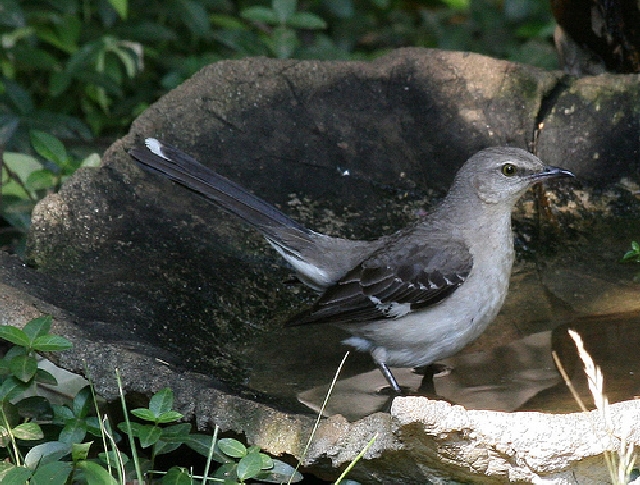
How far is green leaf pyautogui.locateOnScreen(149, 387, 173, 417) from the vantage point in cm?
371

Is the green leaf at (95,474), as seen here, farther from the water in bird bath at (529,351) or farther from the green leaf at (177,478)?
the water in bird bath at (529,351)

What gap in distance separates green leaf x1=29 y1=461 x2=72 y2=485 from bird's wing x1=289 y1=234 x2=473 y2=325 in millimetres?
1567

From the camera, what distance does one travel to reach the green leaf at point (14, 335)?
12.9ft

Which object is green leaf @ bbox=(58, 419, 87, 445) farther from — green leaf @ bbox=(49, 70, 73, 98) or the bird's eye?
green leaf @ bbox=(49, 70, 73, 98)

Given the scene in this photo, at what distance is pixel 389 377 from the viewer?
16.1 ft

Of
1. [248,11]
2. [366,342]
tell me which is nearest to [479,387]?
[366,342]

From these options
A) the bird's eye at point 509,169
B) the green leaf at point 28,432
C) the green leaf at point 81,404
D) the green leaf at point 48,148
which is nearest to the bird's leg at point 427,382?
the bird's eye at point 509,169

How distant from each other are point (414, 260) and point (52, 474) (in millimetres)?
2200

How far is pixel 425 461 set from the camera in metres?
3.51

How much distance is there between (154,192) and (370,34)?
5.95 m

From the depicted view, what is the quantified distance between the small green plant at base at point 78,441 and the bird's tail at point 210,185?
1248 millimetres

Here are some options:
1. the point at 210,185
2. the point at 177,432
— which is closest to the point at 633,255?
the point at 210,185

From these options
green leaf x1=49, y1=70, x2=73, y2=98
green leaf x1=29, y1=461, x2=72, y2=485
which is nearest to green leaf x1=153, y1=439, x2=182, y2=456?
green leaf x1=29, y1=461, x2=72, y2=485

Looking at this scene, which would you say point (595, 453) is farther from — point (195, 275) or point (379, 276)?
point (195, 275)
